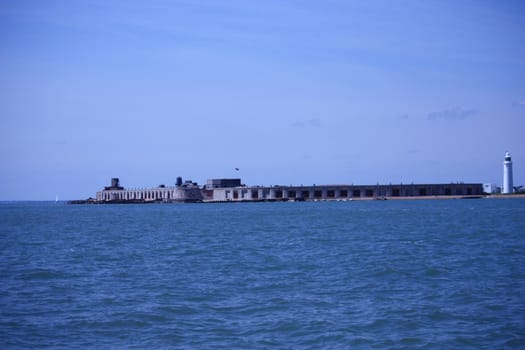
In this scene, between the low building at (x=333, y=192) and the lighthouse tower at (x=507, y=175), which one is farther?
the low building at (x=333, y=192)

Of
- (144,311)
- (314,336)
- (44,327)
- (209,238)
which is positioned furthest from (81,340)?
(209,238)

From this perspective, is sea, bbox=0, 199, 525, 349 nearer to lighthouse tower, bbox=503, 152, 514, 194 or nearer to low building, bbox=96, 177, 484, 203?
lighthouse tower, bbox=503, 152, 514, 194

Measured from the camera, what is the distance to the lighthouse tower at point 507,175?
151 meters

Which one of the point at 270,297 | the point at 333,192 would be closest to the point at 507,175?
the point at 333,192

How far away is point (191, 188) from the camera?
653ft

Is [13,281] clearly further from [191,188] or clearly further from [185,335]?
[191,188]

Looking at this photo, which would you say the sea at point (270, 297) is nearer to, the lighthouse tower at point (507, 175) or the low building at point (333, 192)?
the lighthouse tower at point (507, 175)

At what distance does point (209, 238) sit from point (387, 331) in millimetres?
31717

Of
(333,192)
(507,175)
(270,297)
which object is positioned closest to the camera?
(270,297)

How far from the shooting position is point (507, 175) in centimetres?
15538

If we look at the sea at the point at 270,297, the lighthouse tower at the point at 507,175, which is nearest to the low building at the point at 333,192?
the lighthouse tower at the point at 507,175

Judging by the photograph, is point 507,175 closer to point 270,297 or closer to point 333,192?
point 333,192

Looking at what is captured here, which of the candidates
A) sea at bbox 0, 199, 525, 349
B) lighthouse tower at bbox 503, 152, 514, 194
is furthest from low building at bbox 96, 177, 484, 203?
sea at bbox 0, 199, 525, 349

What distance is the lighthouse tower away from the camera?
150663 millimetres
